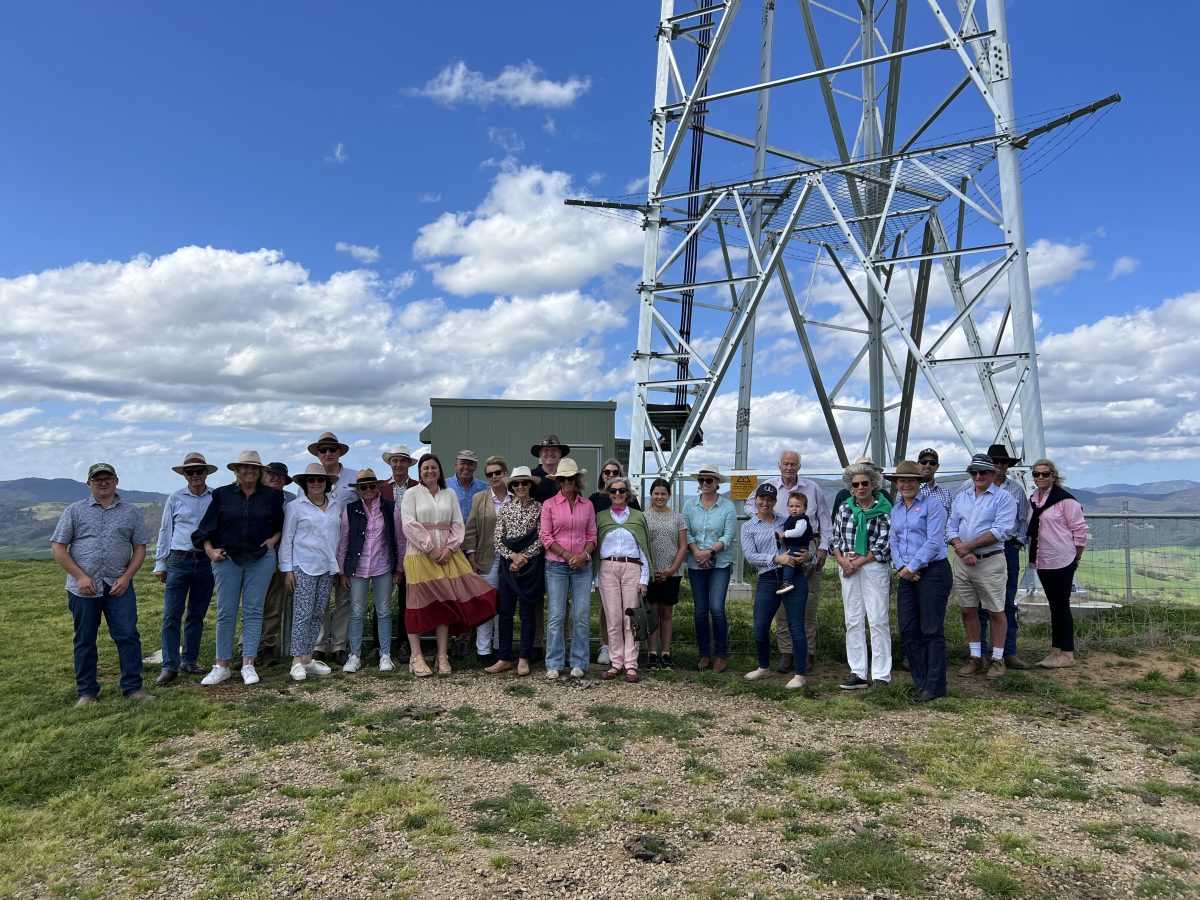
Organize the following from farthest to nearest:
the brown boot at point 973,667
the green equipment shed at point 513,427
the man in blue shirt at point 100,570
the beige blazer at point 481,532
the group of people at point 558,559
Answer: the green equipment shed at point 513,427 < the beige blazer at point 481,532 < the brown boot at point 973,667 < the group of people at point 558,559 < the man in blue shirt at point 100,570

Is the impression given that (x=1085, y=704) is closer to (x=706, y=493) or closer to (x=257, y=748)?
(x=706, y=493)

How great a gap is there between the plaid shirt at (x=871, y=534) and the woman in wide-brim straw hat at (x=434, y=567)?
330 centimetres

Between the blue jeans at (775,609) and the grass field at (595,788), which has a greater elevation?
the blue jeans at (775,609)

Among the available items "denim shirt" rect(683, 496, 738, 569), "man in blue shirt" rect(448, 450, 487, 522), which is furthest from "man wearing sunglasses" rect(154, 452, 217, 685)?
"denim shirt" rect(683, 496, 738, 569)

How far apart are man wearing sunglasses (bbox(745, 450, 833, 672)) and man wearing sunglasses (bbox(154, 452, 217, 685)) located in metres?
5.04

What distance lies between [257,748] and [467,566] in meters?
2.52

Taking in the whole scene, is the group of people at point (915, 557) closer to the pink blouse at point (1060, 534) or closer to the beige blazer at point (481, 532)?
the pink blouse at point (1060, 534)

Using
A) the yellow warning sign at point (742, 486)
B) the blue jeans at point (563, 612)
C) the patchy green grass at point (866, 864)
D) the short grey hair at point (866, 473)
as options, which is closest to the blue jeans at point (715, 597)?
the blue jeans at point (563, 612)

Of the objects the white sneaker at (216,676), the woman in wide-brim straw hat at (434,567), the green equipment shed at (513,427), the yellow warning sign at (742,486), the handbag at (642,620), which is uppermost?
the green equipment shed at (513,427)

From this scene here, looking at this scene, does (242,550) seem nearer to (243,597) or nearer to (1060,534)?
(243,597)

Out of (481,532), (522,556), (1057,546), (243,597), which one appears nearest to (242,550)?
(243,597)

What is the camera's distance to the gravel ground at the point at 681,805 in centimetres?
349

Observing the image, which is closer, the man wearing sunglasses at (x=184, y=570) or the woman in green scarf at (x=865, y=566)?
the woman in green scarf at (x=865, y=566)

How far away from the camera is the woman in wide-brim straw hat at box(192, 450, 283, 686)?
6754mm
